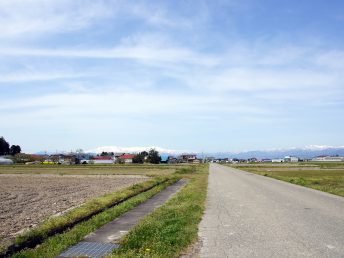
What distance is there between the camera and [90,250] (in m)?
9.84

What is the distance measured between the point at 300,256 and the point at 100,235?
18.8 ft

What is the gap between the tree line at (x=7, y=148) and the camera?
17488 cm

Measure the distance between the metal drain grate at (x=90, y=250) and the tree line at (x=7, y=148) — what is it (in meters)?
178

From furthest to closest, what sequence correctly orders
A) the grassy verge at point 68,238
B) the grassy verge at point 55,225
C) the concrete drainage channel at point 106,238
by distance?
the grassy verge at point 55,225
the concrete drainage channel at point 106,238
the grassy verge at point 68,238

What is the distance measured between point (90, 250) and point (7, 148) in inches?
7249

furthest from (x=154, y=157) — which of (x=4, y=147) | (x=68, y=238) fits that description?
(x=68, y=238)

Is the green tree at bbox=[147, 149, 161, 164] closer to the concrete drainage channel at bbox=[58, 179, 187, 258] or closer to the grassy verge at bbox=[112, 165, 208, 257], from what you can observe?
the concrete drainage channel at bbox=[58, 179, 187, 258]

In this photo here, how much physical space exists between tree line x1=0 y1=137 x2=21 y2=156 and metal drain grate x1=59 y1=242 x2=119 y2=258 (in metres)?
178

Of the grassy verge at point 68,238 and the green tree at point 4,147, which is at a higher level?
the green tree at point 4,147

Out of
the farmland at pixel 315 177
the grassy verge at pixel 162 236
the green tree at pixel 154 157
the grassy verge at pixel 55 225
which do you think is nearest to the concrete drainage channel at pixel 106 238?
the grassy verge at pixel 162 236

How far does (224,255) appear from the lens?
9.01 m

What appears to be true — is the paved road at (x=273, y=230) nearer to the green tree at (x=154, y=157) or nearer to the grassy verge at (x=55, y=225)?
the grassy verge at (x=55, y=225)

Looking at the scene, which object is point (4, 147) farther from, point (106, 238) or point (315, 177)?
point (106, 238)

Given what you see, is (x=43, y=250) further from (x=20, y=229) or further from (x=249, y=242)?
(x=249, y=242)
